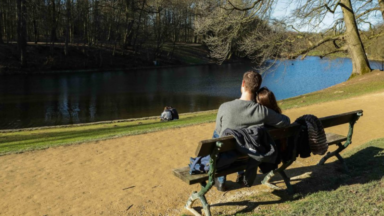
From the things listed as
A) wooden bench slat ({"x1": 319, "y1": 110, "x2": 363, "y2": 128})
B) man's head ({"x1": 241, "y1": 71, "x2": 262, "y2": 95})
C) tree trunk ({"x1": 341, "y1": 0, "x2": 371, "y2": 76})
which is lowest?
wooden bench slat ({"x1": 319, "y1": 110, "x2": 363, "y2": 128})

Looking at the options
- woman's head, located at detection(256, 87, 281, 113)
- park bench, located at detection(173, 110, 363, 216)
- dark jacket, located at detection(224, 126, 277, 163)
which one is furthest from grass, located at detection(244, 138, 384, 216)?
woman's head, located at detection(256, 87, 281, 113)

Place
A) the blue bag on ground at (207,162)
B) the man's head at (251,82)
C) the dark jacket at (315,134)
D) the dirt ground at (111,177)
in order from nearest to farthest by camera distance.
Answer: the blue bag on ground at (207,162) → the man's head at (251,82) → the dark jacket at (315,134) → the dirt ground at (111,177)

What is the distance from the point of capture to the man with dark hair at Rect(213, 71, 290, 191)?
3.96 meters

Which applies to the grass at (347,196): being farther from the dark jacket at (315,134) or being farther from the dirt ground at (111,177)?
the dirt ground at (111,177)

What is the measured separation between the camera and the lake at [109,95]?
1967cm

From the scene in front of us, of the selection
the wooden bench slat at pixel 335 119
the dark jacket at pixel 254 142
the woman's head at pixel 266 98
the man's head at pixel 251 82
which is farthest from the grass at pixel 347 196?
the man's head at pixel 251 82

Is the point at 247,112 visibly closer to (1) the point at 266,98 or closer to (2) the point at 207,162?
(1) the point at 266,98

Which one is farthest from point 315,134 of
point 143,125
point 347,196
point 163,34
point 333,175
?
point 163,34

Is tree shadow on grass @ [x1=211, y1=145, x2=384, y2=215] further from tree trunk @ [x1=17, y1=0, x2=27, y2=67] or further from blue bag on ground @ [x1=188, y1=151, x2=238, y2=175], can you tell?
tree trunk @ [x1=17, y1=0, x2=27, y2=67]

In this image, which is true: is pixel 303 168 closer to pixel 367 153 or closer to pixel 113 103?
pixel 367 153

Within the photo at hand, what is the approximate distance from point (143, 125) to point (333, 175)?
8.93 meters

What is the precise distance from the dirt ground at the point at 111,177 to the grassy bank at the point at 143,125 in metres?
1.45

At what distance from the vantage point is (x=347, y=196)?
4051 millimetres

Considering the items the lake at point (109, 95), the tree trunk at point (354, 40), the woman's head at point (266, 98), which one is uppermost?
the tree trunk at point (354, 40)
